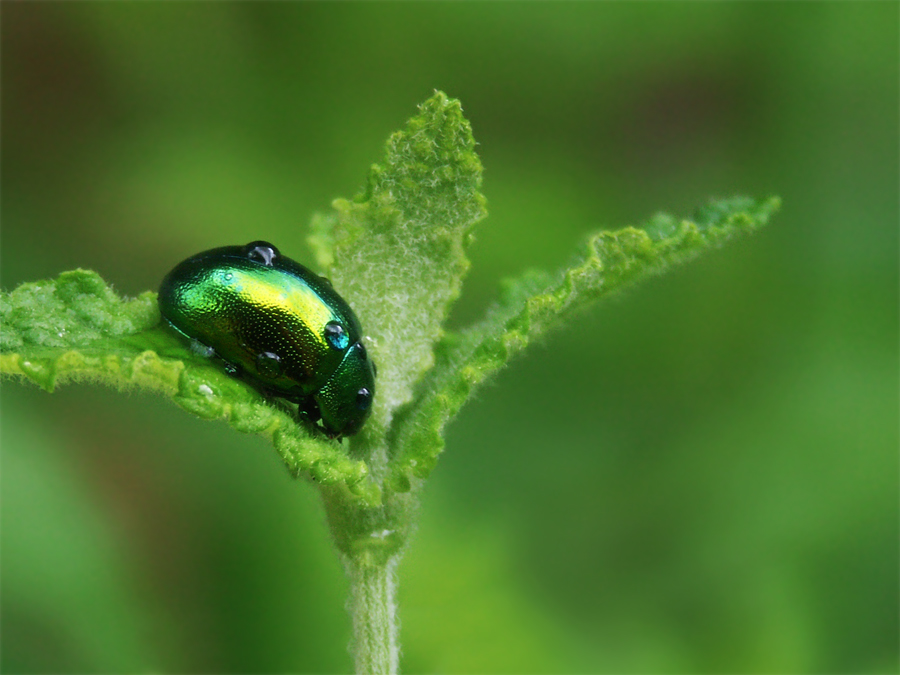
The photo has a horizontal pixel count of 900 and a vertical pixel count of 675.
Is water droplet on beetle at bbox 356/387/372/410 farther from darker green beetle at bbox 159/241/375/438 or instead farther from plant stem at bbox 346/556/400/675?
plant stem at bbox 346/556/400/675

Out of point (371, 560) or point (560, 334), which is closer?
point (371, 560)

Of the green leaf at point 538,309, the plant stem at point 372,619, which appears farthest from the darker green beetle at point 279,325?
the plant stem at point 372,619

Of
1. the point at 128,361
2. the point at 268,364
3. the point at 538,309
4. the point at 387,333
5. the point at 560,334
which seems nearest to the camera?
the point at 128,361

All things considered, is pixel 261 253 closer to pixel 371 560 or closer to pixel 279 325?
pixel 279 325

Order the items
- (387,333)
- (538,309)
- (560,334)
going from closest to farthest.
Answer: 1. (538,309)
2. (387,333)
3. (560,334)

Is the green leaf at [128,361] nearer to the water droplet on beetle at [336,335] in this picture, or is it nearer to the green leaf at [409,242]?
the water droplet on beetle at [336,335]

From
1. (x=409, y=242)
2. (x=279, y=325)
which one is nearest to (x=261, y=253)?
(x=279, y=325)

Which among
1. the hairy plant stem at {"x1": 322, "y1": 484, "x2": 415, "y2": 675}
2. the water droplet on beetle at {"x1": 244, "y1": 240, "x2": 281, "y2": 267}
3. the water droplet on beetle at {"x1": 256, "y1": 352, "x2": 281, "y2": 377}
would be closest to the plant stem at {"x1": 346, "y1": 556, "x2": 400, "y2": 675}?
the hairy plant stem at {"x1": 322, "y1": 484, "x2": 415, "y2": 675}
